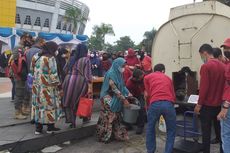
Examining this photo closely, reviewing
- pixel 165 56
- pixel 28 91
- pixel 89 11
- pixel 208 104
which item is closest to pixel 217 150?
pixel 208 104

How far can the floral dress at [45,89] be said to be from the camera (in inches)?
246

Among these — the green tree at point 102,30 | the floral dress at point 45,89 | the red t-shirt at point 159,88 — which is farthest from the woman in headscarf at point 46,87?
the green tree at point 102,30

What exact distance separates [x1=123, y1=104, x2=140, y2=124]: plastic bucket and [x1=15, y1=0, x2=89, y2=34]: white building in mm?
56299

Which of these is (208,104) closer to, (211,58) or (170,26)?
(211,58)

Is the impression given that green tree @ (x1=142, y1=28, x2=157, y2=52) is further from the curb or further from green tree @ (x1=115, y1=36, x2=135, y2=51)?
green tree @ (x1=115, y1=36, x2=135, y2=51)

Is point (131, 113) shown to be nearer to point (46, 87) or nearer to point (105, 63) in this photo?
point (46, 87)

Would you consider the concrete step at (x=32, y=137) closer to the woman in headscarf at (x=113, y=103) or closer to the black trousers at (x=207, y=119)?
the woman in headscarf at (x=113, y=103)

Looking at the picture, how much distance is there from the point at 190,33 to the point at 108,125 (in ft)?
8.33

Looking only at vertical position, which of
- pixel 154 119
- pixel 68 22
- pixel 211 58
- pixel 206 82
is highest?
pixel 68 22

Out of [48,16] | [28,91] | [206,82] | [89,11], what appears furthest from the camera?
[89,11]

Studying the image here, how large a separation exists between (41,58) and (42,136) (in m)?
1.37

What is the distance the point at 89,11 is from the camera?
268 feet

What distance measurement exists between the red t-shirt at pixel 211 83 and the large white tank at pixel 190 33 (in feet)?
5.66

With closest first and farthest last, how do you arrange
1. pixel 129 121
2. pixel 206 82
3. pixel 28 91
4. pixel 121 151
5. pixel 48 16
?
pixel 206 82 < pixel 121 151 < pixel 129 121 < pixel 28 91 < pixel 48 16
